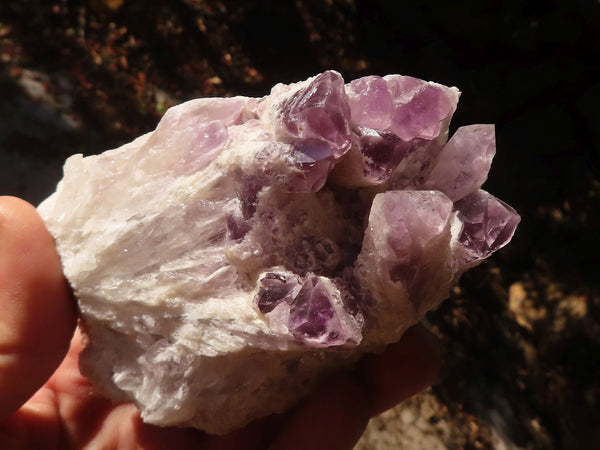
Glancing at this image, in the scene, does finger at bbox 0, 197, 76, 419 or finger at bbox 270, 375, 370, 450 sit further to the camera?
finger at bbox 270, 375, 370, 450

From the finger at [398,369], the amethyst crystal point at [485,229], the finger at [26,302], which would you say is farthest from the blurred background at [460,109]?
the amethyst crystal point at [485,229]

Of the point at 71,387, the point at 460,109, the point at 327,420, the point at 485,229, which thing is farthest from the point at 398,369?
the point at 460,109

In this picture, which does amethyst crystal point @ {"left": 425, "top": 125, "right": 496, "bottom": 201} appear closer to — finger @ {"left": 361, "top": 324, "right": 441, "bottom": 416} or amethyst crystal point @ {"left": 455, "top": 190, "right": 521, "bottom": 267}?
amethyst crystal point @ {"left": 455, "top": 190, "right": 521, "bottom": 267}

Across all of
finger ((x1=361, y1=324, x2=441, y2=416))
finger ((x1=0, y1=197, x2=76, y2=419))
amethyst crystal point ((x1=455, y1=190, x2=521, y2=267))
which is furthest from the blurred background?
amethyst crystal point ((x1=455, y1=190, x2=521, y2=267))

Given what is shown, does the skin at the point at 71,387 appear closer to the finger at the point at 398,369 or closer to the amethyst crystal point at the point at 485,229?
the finger at the point at 398,369

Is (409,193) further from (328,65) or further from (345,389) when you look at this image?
(328,65)

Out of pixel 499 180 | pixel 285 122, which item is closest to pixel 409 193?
pixel 285 122

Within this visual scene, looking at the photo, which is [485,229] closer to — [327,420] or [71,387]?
[327,420]
